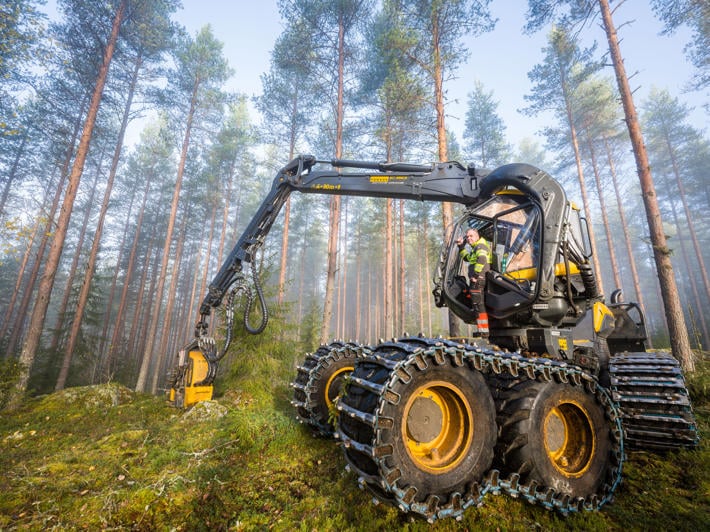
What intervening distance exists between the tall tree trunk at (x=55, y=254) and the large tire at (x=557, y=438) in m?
12.0

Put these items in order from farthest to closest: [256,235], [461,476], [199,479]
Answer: [256,235]
[199,479]
[461,476]

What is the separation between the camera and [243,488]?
3086mm

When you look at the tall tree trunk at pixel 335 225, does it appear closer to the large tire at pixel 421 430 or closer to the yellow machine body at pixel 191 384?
the yellow machine body at pixel 191 384

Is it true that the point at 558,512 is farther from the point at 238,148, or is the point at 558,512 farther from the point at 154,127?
the point at 154,127

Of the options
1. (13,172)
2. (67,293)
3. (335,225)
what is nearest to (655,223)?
(335,225)

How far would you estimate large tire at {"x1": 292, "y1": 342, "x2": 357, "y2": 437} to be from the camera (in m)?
4.32

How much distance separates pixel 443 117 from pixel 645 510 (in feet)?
37.3

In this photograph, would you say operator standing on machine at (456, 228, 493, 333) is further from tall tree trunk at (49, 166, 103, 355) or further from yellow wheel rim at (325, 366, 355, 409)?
tall tree trunk at (49, 166, 103, 355)

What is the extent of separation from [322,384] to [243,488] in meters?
1.56

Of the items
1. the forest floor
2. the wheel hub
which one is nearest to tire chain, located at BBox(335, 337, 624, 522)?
the forest floor

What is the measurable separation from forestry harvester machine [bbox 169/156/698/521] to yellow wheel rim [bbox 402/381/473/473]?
1 cm

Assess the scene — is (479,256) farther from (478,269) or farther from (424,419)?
(424,419)

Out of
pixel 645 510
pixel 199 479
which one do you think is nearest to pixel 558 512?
pixel 645 510

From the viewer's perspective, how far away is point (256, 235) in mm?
6680
